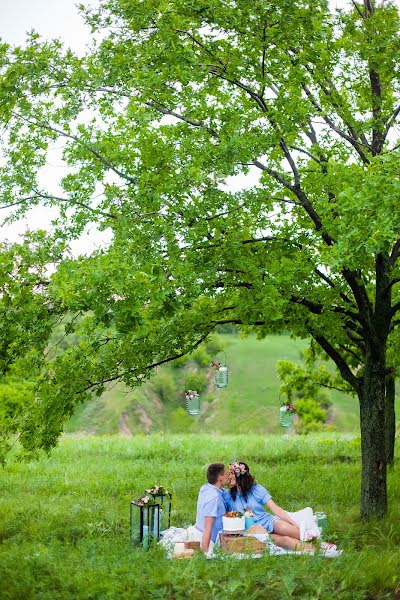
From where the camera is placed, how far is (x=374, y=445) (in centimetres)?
1159

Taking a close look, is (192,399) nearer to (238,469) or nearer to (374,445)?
(374,445)

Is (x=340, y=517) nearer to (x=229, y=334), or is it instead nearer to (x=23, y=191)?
(x=23, y=191)

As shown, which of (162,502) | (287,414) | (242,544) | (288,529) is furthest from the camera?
(287,414)

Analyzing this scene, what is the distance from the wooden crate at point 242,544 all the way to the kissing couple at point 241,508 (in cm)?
28

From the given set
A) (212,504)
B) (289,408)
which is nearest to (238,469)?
(212,504)

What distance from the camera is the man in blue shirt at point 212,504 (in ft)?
31.2

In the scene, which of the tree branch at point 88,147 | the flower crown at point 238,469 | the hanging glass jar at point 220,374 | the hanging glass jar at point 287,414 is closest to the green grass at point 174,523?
the hanging glass jar at point 287,414

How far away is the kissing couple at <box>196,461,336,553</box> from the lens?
376 inches

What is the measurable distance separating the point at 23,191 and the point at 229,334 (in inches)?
2011

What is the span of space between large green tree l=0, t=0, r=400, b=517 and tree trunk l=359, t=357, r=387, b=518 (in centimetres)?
2

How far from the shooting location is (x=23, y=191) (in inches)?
432

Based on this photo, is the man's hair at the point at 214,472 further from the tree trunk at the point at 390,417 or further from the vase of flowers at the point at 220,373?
the tree trunk at the point at 390,417

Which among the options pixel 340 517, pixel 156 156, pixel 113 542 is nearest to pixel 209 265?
pixel 156 156

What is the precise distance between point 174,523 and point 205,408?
126 feet
